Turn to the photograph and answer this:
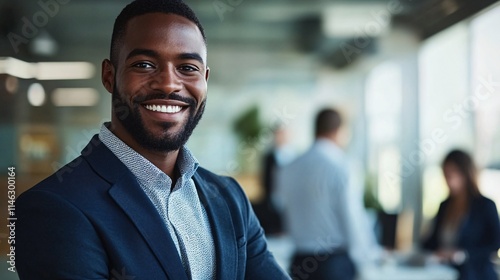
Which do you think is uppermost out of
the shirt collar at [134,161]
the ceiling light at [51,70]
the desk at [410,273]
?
the ceiling light at [51,70]

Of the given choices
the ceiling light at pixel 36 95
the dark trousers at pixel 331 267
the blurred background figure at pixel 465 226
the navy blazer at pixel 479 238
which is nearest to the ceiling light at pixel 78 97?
the ceiling light at pixel 36 95

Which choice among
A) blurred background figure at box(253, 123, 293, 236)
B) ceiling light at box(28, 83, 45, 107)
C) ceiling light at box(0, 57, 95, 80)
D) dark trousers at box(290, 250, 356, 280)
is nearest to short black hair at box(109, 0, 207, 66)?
dark trousers at box(290, 250, 356, 280)

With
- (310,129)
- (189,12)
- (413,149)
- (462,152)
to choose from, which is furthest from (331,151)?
(310,129)

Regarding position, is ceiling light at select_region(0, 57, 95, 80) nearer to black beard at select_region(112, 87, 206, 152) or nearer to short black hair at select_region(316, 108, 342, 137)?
short black hair at select_region(316, 108, 342, 137)

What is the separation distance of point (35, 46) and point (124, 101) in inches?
387

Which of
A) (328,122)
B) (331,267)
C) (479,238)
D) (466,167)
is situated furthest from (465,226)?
(328,122)

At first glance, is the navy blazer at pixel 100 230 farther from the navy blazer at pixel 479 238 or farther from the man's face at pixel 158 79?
the navy blazer at pixel 479 238

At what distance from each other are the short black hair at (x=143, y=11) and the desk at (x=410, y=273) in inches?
133

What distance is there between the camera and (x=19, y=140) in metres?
10.2

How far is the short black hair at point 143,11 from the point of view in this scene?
37.0 inches

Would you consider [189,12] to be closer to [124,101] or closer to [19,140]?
[124,101]

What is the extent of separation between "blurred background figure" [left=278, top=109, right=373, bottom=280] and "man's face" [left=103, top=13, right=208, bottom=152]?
3013 millimetres

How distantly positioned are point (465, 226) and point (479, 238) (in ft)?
0.32

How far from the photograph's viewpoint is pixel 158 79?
3.03 ft
